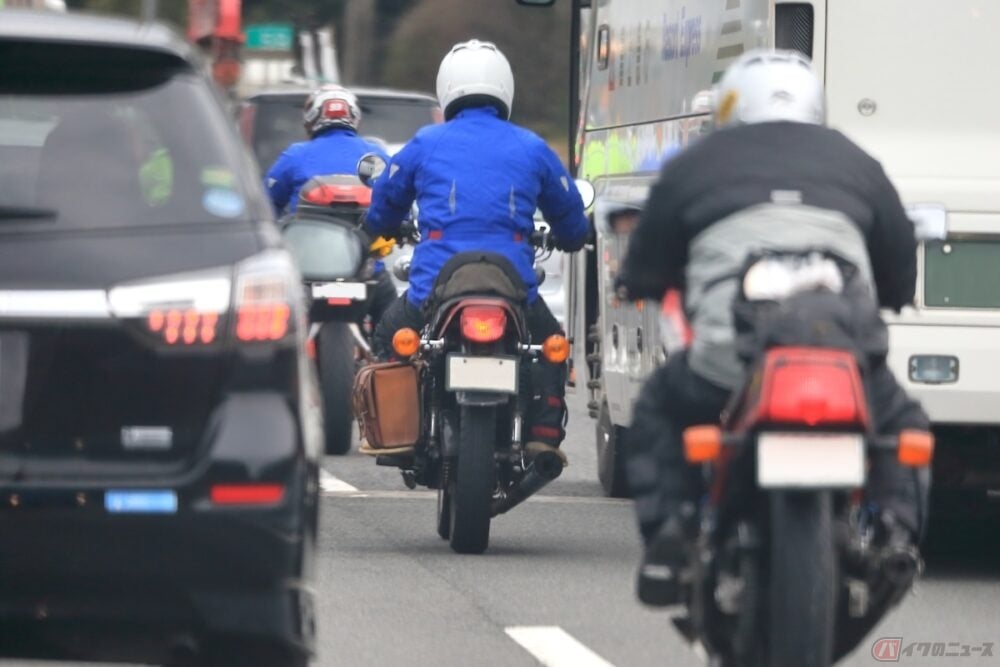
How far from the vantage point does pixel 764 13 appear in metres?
9.72

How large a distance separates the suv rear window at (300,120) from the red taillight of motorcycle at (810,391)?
47.6ft

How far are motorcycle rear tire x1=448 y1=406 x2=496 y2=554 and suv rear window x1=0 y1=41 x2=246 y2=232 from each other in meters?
3.84

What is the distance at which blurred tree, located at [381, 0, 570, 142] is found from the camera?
194 ft

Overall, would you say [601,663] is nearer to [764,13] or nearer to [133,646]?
[133,646]

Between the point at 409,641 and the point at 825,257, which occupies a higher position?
the point at 825,257

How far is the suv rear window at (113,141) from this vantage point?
5512mm

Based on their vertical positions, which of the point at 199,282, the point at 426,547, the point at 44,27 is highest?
the point at 44,27

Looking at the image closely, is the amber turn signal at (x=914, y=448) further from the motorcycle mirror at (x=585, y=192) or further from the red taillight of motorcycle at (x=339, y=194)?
the red taillight of motorcycle at (x=339, y=194)

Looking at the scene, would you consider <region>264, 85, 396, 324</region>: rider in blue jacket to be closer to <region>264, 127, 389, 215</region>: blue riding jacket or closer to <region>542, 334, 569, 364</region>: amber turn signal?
<region>264, 127, 389, 215</region>: blue riding jacket

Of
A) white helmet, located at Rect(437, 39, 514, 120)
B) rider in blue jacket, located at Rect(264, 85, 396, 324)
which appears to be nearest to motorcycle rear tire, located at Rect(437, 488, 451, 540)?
white helmet, located at Rect(437, 39, 514, 120)

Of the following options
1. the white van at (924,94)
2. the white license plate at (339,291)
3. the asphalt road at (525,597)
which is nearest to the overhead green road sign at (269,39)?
the white license plate at (339,291)

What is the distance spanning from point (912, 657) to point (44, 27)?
11.5 feet

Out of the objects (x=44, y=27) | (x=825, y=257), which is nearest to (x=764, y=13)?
(x=825, y=257)

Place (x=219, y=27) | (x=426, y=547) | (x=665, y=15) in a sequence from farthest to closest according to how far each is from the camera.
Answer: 1. (x=219, y=27)
2. (x=665, y=15)
3. (x=426, y=547)
